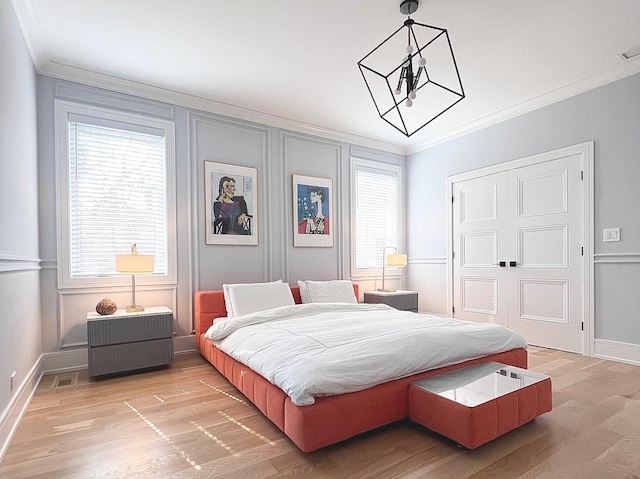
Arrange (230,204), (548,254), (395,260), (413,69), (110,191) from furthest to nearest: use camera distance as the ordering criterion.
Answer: (395,260) → (230,204) → (548,254) → (110,191) → (413,69)

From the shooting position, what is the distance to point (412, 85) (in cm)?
258

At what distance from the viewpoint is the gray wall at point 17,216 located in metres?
2.17

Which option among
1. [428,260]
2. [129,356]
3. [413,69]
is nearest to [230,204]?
[129,356]

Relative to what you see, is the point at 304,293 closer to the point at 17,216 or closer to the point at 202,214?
the point at 202,214

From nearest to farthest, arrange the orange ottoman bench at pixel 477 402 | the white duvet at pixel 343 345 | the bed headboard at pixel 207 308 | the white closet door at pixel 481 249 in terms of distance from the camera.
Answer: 1. the orange ottoman bench at pixel 477 402
2. the white duvet at pixel 343 345
3. the bed headboard at pixel 207 308
4. the white closet door at pixel 481 249

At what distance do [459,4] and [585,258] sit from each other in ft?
9.25

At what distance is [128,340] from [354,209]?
332 centimetres

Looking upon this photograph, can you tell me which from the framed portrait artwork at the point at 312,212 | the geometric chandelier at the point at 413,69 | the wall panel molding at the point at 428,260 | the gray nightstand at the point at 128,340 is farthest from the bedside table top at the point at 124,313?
the wall panel molding at the point at 428,260

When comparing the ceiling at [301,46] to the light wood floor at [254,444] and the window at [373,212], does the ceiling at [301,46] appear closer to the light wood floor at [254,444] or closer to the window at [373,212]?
the window at [373,212]

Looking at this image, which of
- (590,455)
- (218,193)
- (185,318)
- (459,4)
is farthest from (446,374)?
(218,193)

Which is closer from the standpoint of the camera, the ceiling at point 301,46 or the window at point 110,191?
the ceiling at point 301,46

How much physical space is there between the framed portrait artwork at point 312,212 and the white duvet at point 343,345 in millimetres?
1552

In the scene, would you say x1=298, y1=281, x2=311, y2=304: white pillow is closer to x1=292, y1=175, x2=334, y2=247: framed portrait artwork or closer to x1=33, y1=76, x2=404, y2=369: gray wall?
x1=33, y1=76, x2=404, y2=369: gray wall

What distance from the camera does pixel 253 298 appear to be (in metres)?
3.75
